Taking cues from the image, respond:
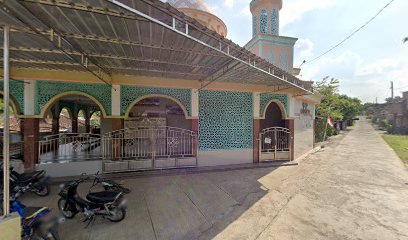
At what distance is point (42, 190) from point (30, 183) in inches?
12.2

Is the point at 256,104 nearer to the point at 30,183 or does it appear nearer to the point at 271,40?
the point at 271,40

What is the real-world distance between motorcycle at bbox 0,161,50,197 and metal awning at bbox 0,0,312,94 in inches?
114

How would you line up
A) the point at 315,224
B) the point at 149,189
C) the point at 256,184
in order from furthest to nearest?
the point at 256,184, the point at 149,189, the point at 315,224

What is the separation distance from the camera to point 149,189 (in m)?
5.11

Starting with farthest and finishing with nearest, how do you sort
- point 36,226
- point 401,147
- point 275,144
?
point 401,147
point 275,144
point 36,226

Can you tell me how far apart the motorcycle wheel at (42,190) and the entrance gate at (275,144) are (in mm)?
7116

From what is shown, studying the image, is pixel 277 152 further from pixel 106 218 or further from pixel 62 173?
pixel 62 173

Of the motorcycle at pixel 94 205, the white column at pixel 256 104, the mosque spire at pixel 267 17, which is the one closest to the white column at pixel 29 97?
the motorcycle at pixel 94 205

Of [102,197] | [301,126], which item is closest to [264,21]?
[301,126]

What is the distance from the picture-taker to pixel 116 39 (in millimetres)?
3646

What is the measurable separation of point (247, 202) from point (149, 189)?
8.56 ft

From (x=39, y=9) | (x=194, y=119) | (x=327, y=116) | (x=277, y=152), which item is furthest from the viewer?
(x=327, y=116)

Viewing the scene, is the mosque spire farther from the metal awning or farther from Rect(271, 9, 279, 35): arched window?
the metal awning

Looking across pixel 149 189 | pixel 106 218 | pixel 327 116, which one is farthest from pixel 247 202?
pixel 327 116
